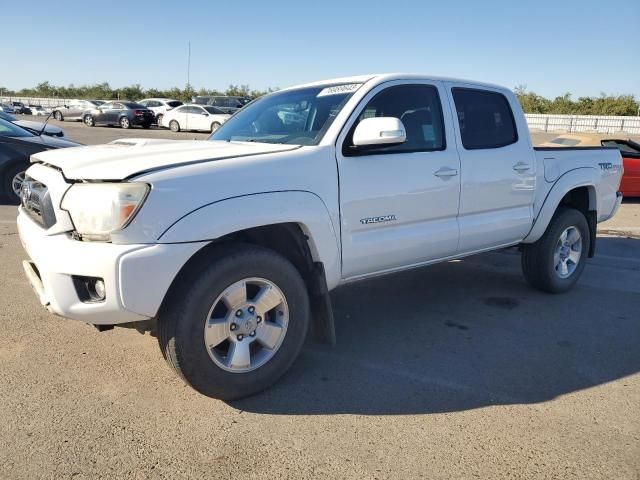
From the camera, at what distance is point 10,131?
8.98 meters

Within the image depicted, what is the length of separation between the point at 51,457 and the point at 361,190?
7.41 ft

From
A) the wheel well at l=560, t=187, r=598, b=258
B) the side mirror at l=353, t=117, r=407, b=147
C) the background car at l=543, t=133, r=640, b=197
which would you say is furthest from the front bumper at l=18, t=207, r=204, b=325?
the background car at l=543, t=133, r=640, b=197

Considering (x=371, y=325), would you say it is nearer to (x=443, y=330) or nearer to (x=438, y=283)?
(x=443, y=330)

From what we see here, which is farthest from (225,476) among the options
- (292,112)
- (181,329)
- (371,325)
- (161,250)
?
(292,112)

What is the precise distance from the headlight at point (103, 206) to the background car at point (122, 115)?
98.6 feet

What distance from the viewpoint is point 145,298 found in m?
2.81

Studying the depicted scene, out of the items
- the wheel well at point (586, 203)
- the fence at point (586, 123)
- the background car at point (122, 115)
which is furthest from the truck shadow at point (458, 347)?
the fence at point (586, 123)

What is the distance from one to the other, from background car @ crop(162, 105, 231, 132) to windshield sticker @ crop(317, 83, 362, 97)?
24.8 meters

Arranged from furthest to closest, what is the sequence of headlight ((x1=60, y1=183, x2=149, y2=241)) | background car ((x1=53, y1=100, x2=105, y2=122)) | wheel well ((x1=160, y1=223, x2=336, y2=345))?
background car ((x1=53, y1=100, x2=105, y2=122))
wheel well ((x1=160, y1=223, x2=336, y2=345))
headlight ((x1=60, y1=183, x2=149, y2=241))

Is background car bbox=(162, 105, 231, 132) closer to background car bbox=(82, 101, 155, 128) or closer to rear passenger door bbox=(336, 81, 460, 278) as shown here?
background car bbox=(82, 101, 155, 128)

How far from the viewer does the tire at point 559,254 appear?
17.5 ft

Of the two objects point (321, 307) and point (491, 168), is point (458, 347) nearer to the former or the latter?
point (321, 307)

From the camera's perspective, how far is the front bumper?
9.02ft

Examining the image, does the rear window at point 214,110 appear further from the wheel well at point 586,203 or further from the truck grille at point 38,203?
the truck grille at point 38,203
